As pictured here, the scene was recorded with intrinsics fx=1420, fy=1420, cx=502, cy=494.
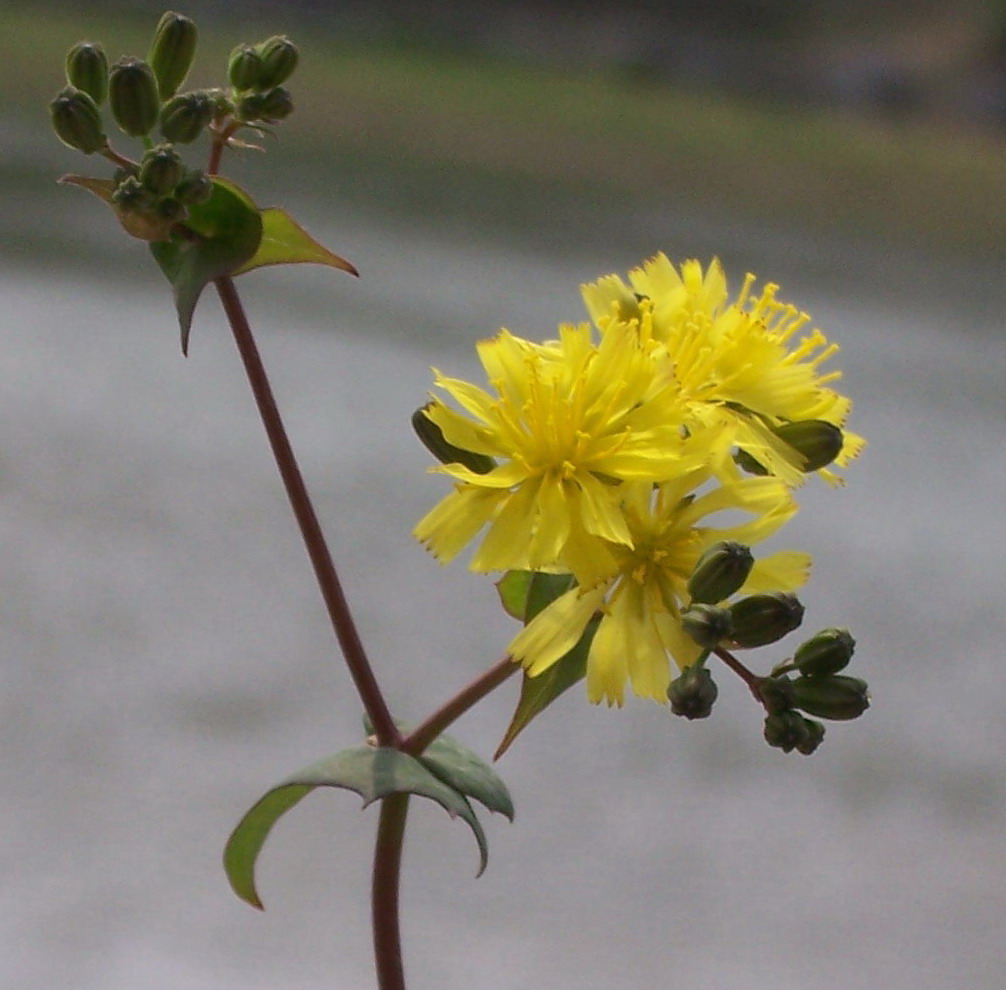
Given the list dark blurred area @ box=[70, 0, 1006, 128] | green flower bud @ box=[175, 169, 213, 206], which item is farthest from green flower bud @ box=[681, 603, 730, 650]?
dark blurred area @ box=[70, 0, 1006, 128]

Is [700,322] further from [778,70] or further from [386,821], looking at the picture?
→ [778,70]

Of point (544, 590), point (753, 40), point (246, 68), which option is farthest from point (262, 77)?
point (753, 40)

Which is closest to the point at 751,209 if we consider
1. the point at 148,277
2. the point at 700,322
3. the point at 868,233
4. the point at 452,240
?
the point at 868,233

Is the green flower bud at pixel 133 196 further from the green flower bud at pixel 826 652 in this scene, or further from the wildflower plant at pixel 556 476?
the green flower bud at pixel 826 652

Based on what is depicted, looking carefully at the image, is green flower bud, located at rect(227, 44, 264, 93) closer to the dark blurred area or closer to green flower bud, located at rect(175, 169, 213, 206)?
green flower bud, located at rect(175, 169, 213, 206)

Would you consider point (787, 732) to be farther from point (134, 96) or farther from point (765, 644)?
point (134, 96)

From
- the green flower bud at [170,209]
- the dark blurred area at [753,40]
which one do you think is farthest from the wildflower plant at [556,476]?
the dark blurred area at [753,40]
